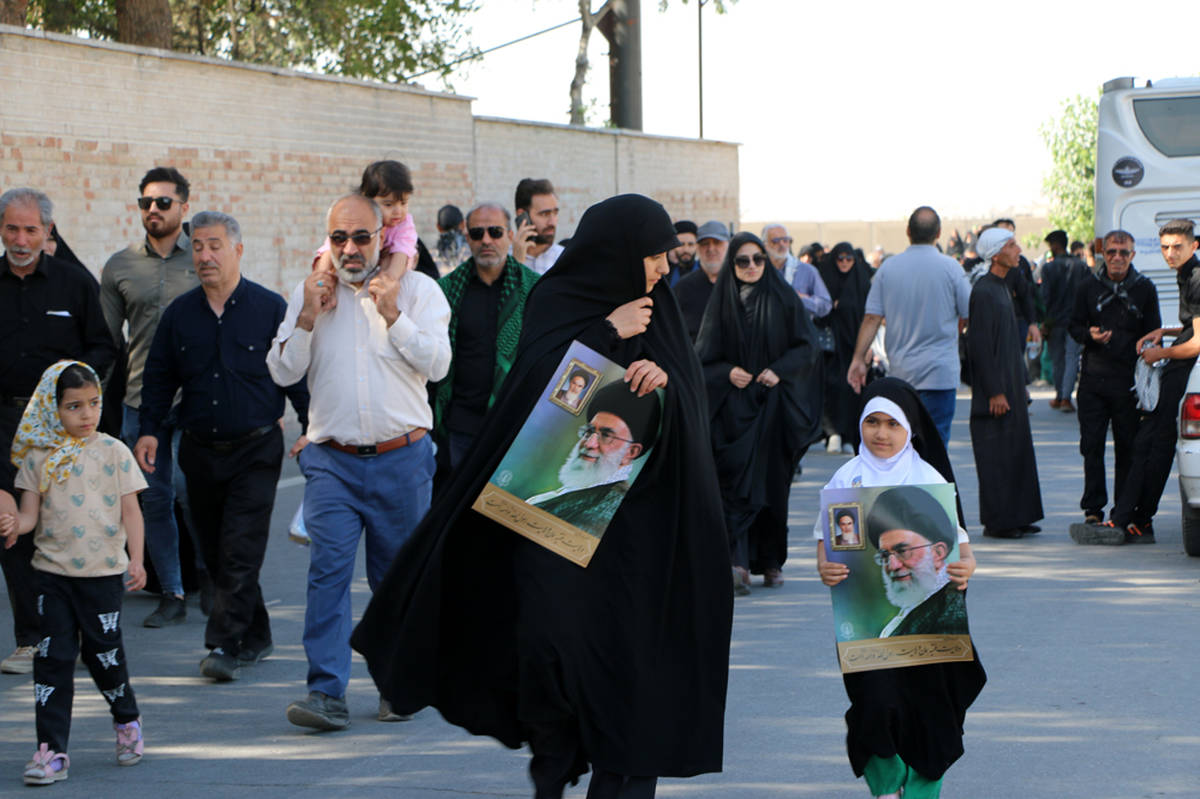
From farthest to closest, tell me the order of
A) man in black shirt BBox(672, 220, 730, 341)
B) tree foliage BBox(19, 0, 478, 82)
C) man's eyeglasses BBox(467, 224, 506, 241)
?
tree foliage BBox(19, 0, 478, 82)
man in black shirt BBox(672, 220, 730, 341)
man's eyeglasses BBox(467, 224, 506, 241)

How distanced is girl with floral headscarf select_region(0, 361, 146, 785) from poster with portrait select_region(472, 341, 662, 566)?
190 cm

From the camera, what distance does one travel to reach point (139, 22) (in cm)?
2227

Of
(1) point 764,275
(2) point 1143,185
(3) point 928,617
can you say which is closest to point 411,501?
(3) point 928,617

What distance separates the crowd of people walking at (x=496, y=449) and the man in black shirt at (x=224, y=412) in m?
0.01

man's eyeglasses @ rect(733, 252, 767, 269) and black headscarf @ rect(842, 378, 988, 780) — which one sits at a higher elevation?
man's eyeglasses @ rect(733, 252, 767, 269)

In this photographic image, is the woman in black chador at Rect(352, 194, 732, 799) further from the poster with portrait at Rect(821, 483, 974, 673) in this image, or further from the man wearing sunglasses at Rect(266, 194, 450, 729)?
the man wearing sunglasses at Rect(266, 194, 450, 729)

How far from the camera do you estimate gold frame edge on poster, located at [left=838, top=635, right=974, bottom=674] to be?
15.5 ft

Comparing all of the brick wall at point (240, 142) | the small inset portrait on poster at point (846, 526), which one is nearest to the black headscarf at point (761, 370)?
the small inset portrait on poster at point (846, 526)

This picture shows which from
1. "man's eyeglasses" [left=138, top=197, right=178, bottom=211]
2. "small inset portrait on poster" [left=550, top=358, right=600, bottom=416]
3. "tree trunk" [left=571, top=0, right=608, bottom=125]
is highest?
"tree trunk" [left=571, top=0, right=608, bottom=125]

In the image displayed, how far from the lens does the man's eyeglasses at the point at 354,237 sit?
6133 mm

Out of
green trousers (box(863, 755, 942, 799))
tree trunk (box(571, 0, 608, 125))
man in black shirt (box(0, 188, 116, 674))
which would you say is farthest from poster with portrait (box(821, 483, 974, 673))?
tree trunk (box(571, 0, 608, 125))

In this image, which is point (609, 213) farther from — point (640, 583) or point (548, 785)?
point (548, 785)

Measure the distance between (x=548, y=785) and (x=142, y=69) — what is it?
1395 cm

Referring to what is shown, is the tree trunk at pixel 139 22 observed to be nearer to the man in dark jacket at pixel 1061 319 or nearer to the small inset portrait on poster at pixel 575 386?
the man in dark jacket at pixel 1061 319
